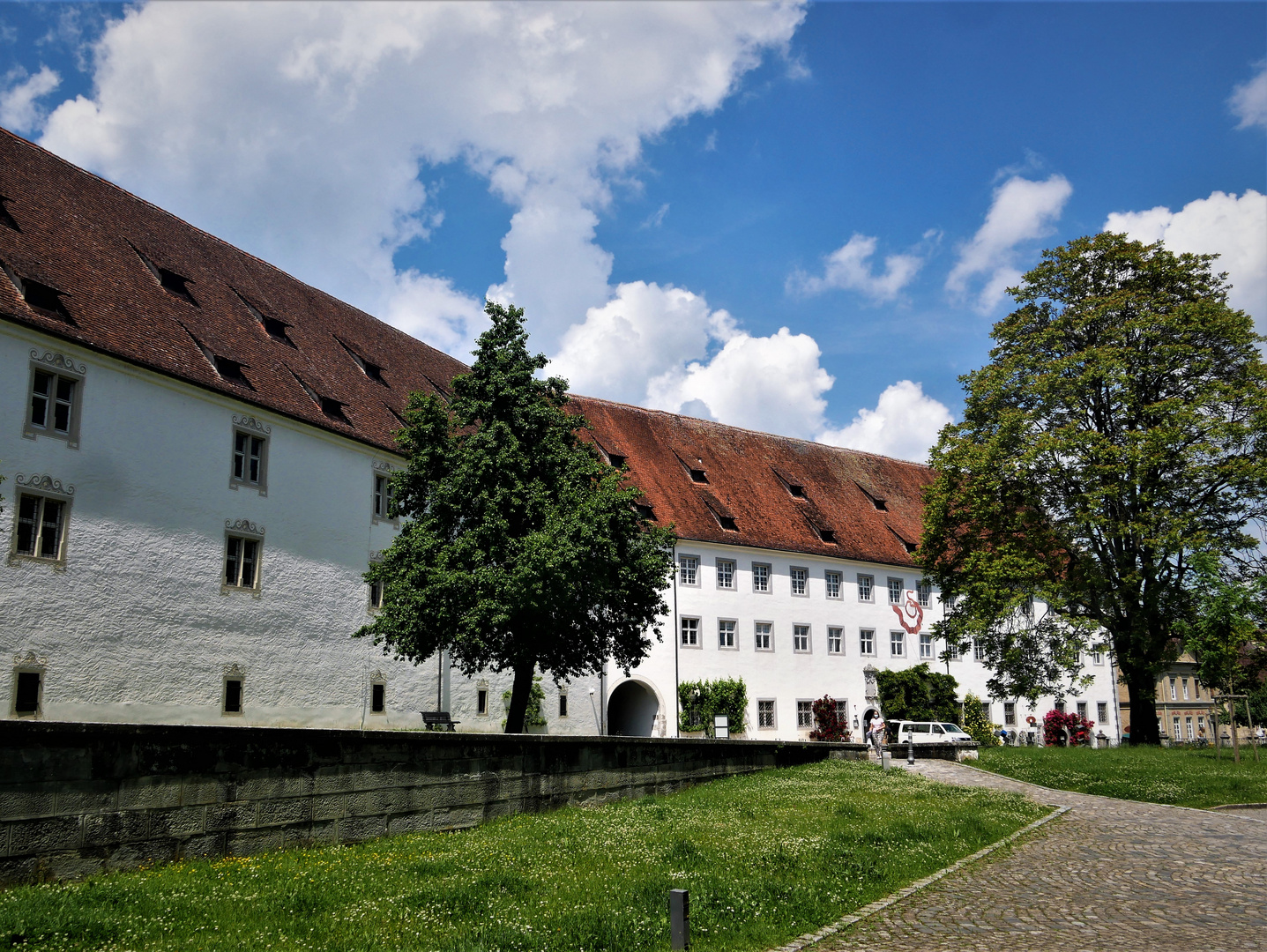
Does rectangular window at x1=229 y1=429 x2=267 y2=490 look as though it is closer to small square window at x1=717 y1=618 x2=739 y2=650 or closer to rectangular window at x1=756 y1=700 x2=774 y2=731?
small square window at x1=717 y1=618 x2=739 y2=650

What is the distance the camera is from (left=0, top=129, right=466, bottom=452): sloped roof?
2316 centimetres

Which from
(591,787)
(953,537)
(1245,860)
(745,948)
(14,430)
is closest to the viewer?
(745,948)

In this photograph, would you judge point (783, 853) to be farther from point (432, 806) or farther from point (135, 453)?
point (135, 453)

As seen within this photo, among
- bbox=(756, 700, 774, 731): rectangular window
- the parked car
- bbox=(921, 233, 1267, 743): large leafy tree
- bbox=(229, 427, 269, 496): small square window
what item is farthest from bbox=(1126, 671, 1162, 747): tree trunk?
bbox=(229, 427, 269, 496): small square window

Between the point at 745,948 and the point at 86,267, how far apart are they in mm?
23025

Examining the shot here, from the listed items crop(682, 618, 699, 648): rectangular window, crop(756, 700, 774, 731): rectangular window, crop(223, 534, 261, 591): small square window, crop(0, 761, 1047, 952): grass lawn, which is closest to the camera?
crop(0, 761, 1047, 952): grass lawn

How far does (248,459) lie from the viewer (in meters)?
26.4

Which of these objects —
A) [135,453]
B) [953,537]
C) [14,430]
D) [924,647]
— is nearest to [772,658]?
[924,647]

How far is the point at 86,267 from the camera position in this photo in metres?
24.3

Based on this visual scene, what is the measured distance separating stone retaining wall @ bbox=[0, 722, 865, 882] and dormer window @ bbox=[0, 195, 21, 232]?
17462mm

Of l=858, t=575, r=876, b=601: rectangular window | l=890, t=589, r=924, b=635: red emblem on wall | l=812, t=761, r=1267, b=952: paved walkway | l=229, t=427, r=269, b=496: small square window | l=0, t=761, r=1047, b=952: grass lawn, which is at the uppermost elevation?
l=229, t=427, r=269, b=496: small square window

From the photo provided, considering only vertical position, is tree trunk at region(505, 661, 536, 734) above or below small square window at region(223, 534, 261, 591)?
below

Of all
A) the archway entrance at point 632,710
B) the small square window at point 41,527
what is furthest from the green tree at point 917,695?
the small square window at point 41,527

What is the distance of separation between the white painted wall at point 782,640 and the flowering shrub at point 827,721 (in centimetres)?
40
